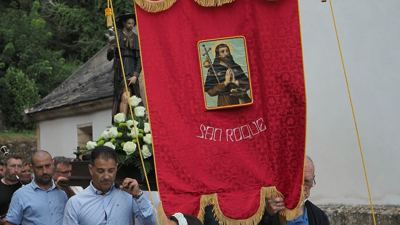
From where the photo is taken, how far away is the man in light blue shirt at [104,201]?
14.8ft

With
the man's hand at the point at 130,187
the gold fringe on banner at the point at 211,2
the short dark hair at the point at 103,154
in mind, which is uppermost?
the gold fringe on banner at the point at 211,2

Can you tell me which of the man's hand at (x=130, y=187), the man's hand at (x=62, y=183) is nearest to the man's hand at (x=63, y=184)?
the man's hand at (x=62, y=183)

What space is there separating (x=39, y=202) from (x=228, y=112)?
191 cm

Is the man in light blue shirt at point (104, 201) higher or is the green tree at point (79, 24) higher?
the green tree at point (79, 24)

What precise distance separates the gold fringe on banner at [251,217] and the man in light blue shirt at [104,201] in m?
0.19

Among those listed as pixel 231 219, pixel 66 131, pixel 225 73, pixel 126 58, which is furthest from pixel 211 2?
pixel 66 131

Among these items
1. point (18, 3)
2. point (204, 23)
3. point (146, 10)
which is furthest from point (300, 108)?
point (18, 3)

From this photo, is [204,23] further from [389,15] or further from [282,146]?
[389,15]

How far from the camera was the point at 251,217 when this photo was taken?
15.2ft

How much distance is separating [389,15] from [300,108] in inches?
166

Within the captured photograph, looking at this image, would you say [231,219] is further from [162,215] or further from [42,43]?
[42,43]

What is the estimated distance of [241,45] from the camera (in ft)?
15.8

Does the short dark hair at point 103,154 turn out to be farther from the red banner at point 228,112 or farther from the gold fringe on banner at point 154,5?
the gold fringe on banner at point 154,5

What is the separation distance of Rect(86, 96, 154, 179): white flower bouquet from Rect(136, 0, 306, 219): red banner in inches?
20.8
